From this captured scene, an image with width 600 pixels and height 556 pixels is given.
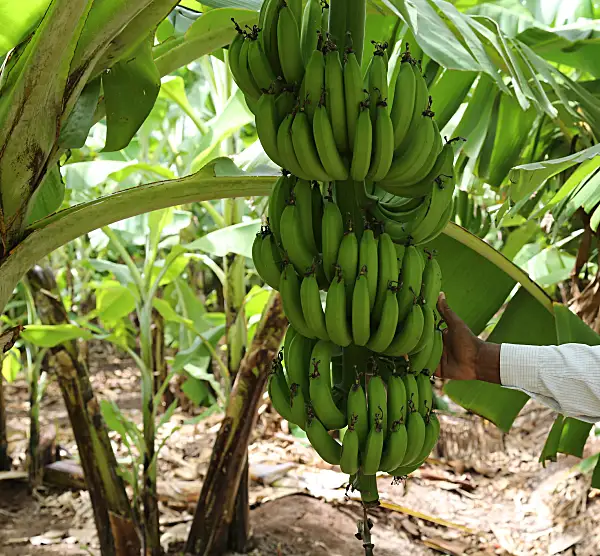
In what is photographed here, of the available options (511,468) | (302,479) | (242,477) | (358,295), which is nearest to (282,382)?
(358,295)

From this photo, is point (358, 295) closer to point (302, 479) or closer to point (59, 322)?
point (59, 322)

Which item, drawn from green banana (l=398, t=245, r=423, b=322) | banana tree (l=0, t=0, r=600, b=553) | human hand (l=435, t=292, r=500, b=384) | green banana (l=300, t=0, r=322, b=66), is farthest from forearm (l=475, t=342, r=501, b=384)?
green banana (l=300, t=0, r=322, b=66)

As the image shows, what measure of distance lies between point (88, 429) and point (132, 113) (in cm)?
109

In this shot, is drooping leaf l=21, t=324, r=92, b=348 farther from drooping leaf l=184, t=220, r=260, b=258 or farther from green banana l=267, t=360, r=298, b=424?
green banana l=267, t=360, r=298, b=424

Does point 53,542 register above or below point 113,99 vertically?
below

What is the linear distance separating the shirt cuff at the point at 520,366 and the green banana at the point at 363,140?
470 millimetres

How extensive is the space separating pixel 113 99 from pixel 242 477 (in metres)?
1.46

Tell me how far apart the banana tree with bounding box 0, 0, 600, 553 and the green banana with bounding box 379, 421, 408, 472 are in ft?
1.39

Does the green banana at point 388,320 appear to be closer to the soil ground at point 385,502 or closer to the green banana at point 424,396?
the green banana at point 424,396

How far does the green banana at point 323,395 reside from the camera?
71cm

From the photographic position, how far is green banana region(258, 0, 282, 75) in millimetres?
740

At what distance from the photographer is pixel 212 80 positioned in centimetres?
216

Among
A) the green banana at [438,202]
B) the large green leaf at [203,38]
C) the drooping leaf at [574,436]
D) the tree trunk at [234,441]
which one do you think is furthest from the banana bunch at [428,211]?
the tree trunk at [234,441]

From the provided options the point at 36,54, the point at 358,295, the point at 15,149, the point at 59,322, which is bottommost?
the point at 59,322
